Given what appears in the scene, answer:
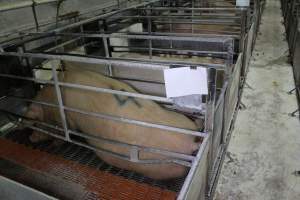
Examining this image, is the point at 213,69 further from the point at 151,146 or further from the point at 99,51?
the point at 99,51

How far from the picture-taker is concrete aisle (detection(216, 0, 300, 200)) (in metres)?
2.49

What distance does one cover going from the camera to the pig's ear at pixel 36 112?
229 centimetres

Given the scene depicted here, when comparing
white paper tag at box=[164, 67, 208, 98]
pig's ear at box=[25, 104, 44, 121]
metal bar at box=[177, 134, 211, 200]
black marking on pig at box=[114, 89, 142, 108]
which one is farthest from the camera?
pig's ear at box=[25, 104, 44, 121]

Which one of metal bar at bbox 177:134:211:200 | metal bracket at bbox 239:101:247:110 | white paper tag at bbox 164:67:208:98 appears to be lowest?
metal bracket at bbox 239:101:247:110

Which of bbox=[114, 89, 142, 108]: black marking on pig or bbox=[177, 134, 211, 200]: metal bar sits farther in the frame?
bbox=[114, 89, 142, 108]: black marking on pig

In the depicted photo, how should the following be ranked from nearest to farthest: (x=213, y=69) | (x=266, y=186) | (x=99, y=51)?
(x=213, y=69)
(x=266, y=186)
(x=99, y=51)

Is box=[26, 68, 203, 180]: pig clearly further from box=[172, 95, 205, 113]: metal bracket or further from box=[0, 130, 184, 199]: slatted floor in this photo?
box=[172, 95, 205, 113]: metal bracket

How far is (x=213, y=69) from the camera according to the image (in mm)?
1375

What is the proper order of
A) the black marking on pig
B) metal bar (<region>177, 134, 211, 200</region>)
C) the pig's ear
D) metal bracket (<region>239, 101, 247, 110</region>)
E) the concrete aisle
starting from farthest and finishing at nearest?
metal bracket (<region>239, 101, 247, 110</region>) < the concrete aisle < the pig's ear < the black marking on pig < metal bar (<region>177, 134, 211, 200</region>)

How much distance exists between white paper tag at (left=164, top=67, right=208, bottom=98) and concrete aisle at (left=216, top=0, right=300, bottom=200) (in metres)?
1.40

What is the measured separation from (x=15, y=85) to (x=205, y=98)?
76.5 inches

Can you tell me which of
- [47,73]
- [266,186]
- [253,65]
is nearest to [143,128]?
[266,186]

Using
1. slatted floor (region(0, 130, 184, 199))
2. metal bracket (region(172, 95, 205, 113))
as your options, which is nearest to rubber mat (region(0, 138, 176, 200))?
slatted floor (region(0, 130, 184, 199))

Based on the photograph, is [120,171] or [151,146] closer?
[151,146]
